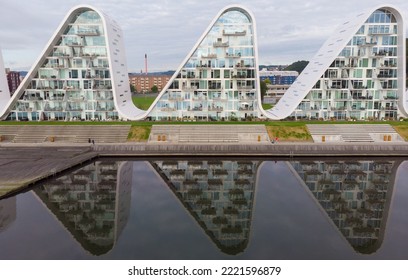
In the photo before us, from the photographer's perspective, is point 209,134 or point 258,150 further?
point 209,134

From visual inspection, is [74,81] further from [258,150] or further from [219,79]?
[258,150]

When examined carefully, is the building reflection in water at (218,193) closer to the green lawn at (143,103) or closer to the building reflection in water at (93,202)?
the building reflection in water at (93,202)

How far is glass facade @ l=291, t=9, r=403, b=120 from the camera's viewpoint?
215 ft

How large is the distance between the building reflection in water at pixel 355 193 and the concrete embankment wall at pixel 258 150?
352 cm

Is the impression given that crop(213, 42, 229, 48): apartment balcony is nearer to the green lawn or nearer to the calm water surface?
the calm water surface

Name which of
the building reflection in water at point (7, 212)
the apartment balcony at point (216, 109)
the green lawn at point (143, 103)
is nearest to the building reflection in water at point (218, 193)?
the building reflection in water at point (7, 212)

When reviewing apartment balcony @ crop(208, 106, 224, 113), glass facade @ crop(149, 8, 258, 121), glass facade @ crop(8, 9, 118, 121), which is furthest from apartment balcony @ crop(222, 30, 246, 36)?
glass facade @ crop(8, 9, 118, 121)

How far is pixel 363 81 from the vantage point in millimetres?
67188

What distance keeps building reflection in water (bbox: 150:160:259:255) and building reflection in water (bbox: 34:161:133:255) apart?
579 cm

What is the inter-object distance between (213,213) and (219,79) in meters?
40.5

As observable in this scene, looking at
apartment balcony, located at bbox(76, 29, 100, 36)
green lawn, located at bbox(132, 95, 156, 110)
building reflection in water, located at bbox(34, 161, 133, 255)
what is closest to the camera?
building reflection in water, located at bbox(34, 161, 133, 255)

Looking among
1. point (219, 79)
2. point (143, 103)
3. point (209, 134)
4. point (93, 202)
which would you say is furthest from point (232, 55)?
point (143, 103)

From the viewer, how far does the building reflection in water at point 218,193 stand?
1088 inches

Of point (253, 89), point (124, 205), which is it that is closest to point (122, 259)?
point (124, 205)
